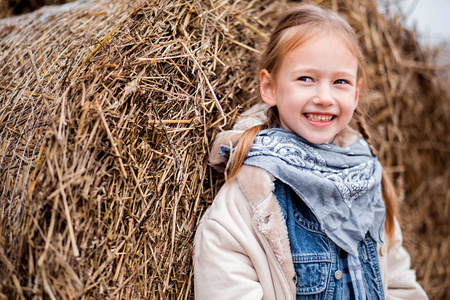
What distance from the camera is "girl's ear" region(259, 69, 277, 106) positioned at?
178cm

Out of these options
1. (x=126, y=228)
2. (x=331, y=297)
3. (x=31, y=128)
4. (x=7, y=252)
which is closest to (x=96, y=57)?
(x=31, y=128)

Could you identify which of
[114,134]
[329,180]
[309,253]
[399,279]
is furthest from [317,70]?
[399,279]

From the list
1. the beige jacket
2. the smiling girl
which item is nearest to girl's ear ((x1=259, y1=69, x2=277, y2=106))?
the smiling girl

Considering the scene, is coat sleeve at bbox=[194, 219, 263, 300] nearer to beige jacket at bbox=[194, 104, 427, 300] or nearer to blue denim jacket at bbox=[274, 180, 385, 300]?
beige jacket at bbox=[194, 104, 427, 300]

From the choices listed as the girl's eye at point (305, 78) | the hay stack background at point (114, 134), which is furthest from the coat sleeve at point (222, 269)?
the girl's eye at point (305, 78)

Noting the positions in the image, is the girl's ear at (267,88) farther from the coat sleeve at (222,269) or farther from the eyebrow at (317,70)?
the coat sleeve at (222,269)

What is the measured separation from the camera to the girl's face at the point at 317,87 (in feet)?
5.41

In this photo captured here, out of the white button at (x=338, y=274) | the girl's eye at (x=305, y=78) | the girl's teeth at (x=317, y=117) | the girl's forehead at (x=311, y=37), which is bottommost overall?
the white button at (x=338, y=274)

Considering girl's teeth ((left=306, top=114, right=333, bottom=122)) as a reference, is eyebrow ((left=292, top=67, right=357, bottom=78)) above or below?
above

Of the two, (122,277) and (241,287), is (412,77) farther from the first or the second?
(122,277)

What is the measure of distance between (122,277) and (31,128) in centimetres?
64

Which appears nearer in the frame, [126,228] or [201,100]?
[126,228]

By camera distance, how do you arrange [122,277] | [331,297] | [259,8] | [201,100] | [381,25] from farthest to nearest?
1. [381,25]
2. [259,8]
3. [201,100]
4. [331,297]
5. [122,277]

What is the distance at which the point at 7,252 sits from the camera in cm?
132
